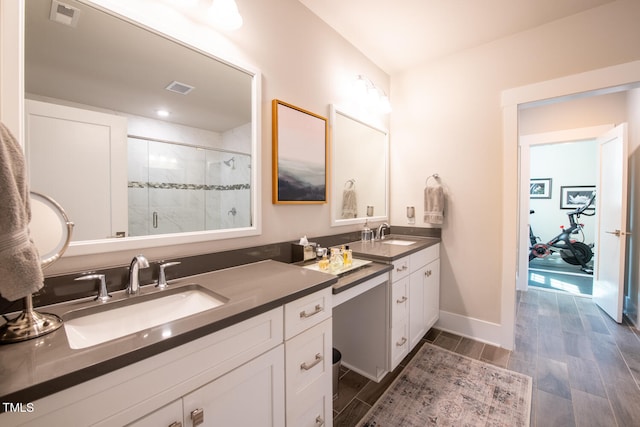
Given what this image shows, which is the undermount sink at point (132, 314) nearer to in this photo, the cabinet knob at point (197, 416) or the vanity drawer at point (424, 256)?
the cabinet knob at point (197, 416)

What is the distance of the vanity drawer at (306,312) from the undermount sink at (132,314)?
0.88ft

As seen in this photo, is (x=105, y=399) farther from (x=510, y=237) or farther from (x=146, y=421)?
(x=510, y=237)

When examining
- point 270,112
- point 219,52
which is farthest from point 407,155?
point 219,52

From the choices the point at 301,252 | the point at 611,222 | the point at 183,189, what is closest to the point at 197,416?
the point at 183,189

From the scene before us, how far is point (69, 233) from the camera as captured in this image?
885 millimetres

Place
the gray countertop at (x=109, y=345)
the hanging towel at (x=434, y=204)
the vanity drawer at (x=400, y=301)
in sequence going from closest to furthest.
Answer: the gray countertop at (x=109, y=345) < the vanity drawer at (x=400, y=301) < the hanging towel at (x=434, y=204)

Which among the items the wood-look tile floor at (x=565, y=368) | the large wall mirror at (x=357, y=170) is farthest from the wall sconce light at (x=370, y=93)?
the wood-look tile floor at (x=565, y=368)

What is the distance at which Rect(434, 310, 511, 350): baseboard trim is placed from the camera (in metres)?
2.36

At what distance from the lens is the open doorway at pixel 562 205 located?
15.6 feet

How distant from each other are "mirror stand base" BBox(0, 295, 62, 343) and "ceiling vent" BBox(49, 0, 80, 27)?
3.24 ft

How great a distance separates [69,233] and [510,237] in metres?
2.81

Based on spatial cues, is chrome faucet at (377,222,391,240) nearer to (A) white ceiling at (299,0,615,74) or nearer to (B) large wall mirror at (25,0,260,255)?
(B) large wall mirror at (25,0,260,255)

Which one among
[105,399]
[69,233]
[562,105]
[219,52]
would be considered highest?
[562,105]

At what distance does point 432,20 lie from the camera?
2.08 metres
